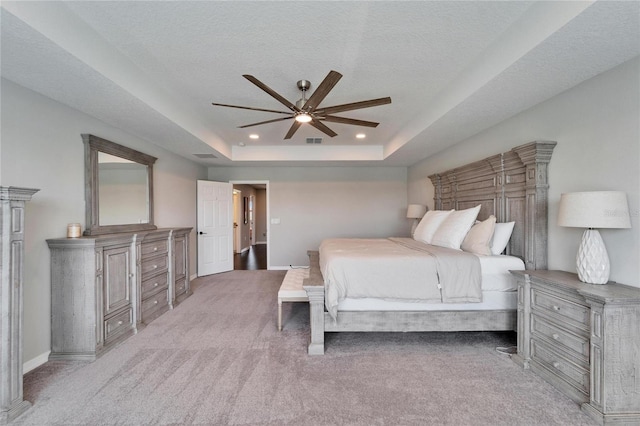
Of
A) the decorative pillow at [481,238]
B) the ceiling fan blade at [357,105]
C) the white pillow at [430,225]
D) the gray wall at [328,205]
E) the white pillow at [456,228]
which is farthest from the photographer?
the gray wall at [328,205]

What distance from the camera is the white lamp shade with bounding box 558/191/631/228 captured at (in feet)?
5.65

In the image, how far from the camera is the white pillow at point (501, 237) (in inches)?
112

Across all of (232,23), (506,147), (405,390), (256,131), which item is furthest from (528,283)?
(256,131)

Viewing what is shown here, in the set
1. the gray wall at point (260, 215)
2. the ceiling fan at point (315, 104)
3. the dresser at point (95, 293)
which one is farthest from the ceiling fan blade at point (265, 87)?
the gray wall at point (260, 215)

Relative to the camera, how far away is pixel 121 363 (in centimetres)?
229

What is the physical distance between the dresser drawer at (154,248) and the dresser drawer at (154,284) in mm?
298

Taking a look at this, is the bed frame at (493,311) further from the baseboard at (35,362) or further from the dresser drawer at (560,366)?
the baseboard at (35,362)

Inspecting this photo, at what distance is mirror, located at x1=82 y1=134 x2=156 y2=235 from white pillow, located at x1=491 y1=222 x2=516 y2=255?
426 centimetres

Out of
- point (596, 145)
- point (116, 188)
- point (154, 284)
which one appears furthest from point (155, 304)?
point (596, 145)

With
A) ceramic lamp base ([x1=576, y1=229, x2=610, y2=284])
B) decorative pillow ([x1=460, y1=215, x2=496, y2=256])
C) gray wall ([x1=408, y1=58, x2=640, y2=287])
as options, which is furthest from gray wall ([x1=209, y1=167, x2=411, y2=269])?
ceramic lamp base ([x1=576, y1=229, x2=610, y2=284])

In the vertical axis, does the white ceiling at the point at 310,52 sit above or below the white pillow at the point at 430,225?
above

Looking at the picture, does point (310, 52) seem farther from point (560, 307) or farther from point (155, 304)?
point (155, 304)

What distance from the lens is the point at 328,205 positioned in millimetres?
6250

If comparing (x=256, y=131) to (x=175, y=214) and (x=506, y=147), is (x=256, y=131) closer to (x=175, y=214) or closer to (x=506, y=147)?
(x=175, y=214)
